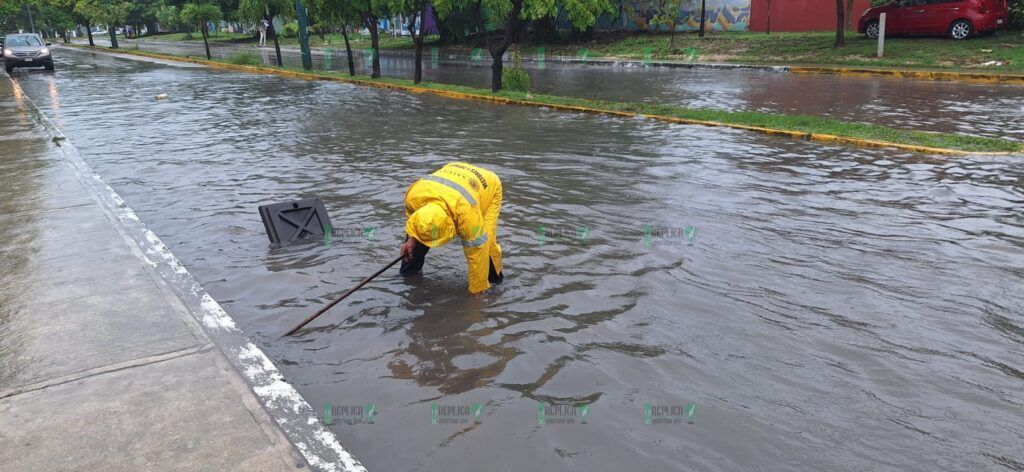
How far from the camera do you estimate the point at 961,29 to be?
22.8 m

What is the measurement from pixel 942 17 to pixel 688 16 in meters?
14.5

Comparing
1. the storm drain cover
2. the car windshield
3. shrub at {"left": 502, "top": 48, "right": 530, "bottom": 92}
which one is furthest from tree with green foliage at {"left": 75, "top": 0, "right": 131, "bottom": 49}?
the storm drain cover

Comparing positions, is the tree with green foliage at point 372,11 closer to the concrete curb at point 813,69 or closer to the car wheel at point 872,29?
the concrete curb at point 813,69

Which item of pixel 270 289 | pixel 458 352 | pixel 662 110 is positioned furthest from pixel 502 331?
pixel 662 110

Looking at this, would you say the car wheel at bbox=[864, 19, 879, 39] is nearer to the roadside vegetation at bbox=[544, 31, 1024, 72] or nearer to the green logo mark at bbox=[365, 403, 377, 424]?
the roadside vegetation at bbox=[544, 31, 1024, 72]

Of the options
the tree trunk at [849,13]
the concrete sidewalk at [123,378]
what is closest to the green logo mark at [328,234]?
the concrete sidewalk at [123,378]

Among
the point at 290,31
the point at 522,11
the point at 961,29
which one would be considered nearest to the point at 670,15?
the point at 961,29

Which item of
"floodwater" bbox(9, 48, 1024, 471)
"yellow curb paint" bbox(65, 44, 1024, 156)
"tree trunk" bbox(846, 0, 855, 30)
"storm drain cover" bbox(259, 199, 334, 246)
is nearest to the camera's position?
"floodwater" bbox(9, 48, 1024, 471)

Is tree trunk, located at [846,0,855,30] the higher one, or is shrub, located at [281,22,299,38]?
shrub, located at [281,22,299,38]

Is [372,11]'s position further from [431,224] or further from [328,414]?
[328,414]

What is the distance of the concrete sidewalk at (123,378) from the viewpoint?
10.6ft

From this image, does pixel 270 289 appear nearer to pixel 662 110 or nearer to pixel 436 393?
pixel 436 393

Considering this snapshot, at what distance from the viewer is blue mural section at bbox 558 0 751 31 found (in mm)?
34375

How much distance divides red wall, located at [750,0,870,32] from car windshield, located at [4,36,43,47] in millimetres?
32455
